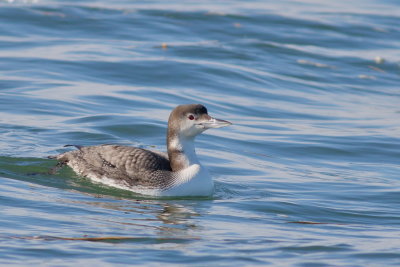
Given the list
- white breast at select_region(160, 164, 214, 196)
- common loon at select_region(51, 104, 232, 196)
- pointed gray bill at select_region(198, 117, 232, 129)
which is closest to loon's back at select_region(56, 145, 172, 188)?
common loon at select_region(51, 104, 232, 196)

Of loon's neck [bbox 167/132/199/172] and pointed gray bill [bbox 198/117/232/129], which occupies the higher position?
pointed gray bill [bbox 198/117/232/129]

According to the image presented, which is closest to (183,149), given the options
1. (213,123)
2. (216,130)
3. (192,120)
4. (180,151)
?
(180,151)

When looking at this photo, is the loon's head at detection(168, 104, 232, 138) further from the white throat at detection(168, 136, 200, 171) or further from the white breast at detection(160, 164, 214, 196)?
the white breast at detection(160, 164, 214, 196)

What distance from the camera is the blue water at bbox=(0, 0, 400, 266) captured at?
30.2ft

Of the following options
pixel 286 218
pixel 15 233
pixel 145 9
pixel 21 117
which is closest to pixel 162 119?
pixel 21 117

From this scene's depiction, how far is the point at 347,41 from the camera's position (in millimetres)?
26000

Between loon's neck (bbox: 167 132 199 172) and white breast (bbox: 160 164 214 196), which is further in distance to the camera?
loon's neck (bbox: 167 132 199 172)

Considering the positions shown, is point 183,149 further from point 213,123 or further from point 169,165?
point 213,123

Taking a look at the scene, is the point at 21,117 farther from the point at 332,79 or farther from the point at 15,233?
the point at 332,79

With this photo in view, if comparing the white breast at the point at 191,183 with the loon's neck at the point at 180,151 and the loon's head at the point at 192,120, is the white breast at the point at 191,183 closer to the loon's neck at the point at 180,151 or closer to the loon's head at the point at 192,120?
the loon's neck at the point at 180,151

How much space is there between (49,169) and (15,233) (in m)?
3.19

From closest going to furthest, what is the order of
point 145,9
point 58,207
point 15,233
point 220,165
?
point 15,233, point 58,207, point 220,165, point 145,9

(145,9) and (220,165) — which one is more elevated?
(145,9)

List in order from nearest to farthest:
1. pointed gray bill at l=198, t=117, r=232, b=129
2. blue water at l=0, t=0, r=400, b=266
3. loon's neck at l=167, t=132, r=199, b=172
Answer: blue water at l=0, t=0, r=400, b=266 → pointed gray bill at l=198, t=117, r=232, b=129 → loon's neck at l=167, t=132, r=199, b=172
